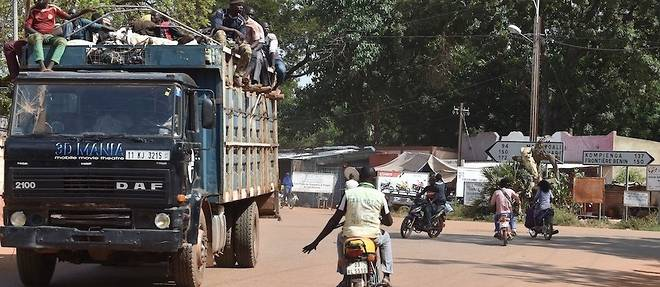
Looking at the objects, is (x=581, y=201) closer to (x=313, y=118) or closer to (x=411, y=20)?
(x=411, y=20)

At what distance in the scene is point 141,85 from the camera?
10.1m

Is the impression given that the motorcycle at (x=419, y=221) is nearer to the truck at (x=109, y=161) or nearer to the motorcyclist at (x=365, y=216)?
the truck at (x=109, y=161)

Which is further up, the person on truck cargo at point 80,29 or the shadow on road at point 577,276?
the person on truck cargo at point 80,29

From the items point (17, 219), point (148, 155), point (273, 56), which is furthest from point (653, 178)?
point (17, 219)

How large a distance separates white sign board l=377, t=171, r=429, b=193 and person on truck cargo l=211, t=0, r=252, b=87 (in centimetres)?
2442

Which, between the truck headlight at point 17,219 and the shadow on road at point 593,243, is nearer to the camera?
the truck headlight at point 17,219

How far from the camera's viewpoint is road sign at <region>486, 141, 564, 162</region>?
115 ft

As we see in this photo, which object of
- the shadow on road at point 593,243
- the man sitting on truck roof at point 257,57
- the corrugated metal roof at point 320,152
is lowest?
the shadow on road at point 593,243

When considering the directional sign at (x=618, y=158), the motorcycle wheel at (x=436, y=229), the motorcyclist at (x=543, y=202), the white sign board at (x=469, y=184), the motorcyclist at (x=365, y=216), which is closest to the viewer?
the motorcyclist at (x=365, y=216)

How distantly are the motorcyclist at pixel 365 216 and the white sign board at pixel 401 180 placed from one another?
97.6ft

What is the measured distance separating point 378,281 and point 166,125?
10.2ft

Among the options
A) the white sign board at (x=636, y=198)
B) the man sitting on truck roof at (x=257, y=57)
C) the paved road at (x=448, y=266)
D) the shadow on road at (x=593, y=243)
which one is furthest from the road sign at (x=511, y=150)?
the man sitting on truck roof at (x=257, y=57)

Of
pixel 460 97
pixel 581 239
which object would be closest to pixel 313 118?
pixel 460 97

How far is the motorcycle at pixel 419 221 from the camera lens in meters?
21.8
